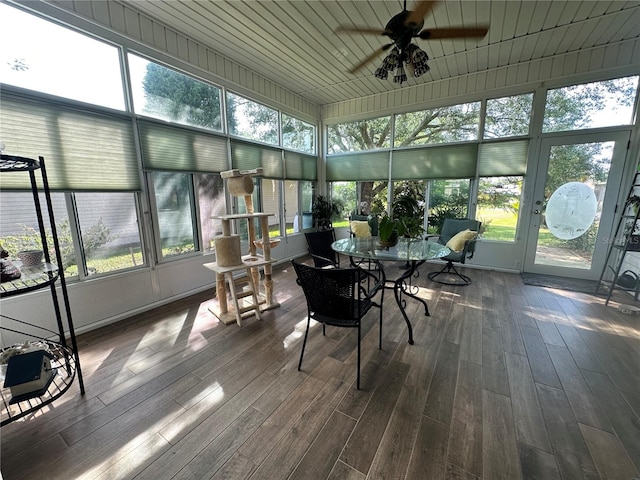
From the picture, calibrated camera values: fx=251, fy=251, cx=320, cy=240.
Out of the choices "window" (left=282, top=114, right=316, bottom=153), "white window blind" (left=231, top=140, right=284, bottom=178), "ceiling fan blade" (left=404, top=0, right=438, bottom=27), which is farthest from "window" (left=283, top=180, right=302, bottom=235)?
"ceiling fan blade" (left=404, top=0, right=438, bottom=27)

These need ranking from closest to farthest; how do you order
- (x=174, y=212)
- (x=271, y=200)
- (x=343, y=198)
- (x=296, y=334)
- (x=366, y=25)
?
(x=296, y=334)
(x=366, y=25)
(x=174, y=212)
(x=271, y=200)
(x=343, y=198)

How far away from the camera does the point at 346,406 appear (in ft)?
5.14

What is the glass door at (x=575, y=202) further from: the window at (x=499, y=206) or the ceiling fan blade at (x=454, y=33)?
the ceiling fan blade at (x=454, y=33)

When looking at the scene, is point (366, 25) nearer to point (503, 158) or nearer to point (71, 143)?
point (503, 158)

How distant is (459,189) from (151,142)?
461 centimetres

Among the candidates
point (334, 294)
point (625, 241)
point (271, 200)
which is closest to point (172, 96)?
point (271, 200)

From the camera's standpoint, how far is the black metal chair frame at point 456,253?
3525 mm

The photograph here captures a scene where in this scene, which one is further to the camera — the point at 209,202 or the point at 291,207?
the point at 291,207

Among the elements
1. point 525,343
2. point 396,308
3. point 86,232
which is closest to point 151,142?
point 86,232

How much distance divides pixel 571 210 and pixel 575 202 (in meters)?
0.12

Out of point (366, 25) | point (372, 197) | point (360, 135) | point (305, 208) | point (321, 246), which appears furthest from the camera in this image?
point (305, 208)

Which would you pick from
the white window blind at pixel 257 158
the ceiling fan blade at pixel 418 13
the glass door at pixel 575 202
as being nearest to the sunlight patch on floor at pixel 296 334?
the white window blind at pixel 257 158

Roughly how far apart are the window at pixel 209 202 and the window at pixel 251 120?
81cm

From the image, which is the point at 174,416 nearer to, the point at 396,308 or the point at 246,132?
the point at 396,308
